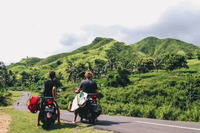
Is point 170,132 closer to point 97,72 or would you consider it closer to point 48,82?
point 48,82

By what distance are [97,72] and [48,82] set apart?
383ft

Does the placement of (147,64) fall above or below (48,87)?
above

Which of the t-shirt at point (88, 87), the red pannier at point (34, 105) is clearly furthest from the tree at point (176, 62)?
the red pannier at point (34, 105)

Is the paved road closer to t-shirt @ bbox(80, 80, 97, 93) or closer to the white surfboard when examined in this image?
the white surfboard

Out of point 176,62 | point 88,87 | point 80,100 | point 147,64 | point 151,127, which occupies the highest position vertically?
point 147,64

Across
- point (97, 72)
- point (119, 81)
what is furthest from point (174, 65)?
point (97, 72)

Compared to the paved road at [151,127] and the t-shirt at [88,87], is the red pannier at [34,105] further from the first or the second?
the paved road at [151,127]

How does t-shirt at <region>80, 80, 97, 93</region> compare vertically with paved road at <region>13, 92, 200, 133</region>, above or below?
above

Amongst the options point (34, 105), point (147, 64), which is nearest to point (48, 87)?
point (34, 105)

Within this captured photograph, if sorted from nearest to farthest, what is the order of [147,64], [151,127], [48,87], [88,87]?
[151,127], [48,87], [88,87], [147,64]

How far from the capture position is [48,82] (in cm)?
770

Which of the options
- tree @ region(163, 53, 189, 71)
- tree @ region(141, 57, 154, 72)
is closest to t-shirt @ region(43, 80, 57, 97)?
tree @ region(163, 53, 189, 71)

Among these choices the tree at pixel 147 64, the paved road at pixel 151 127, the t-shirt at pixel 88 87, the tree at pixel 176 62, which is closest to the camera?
the paved road at pixel 151 127

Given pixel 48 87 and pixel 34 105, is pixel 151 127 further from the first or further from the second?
pixel 34 105
